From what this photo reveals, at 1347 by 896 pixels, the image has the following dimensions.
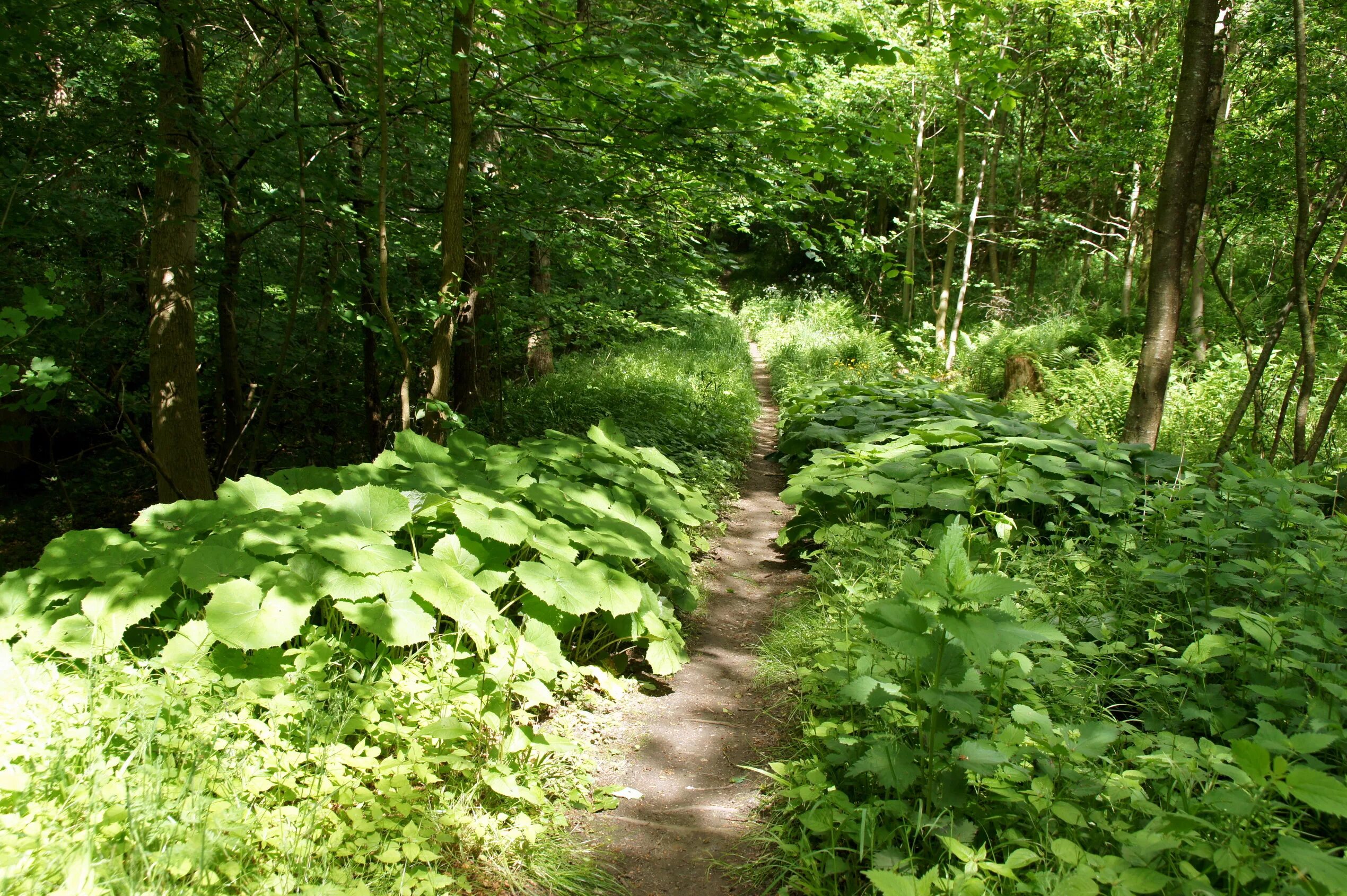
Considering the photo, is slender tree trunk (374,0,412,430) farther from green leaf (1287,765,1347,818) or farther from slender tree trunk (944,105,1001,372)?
slender tree trunk (944,105,1001,372)

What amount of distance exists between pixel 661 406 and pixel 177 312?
514 centimetres

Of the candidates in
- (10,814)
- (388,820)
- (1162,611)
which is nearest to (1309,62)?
(1162,611)

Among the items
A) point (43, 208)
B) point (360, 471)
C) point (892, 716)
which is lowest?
point (892, 716)

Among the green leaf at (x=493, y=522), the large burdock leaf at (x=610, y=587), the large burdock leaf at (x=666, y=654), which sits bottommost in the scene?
the large burdock leaf at (x=666, y=654)

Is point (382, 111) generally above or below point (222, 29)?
below

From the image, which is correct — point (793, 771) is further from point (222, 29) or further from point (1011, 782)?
point (222, 29)

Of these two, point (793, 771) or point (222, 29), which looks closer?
point (793, 771)

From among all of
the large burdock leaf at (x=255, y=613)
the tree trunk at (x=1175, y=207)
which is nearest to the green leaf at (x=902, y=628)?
the large burdock leaf at (x=255, y=613)

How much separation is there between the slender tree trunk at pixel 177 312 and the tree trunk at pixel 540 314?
257 centimetres

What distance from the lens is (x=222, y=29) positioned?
549 cm

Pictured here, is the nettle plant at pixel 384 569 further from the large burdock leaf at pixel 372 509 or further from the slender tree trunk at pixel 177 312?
the slender tree trunk at pixel 177 312

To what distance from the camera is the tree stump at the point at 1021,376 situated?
12.5m

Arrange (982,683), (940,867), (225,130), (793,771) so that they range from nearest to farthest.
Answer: (940,867), (982,683), (793,771), (225,130)

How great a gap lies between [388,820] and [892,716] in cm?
175
